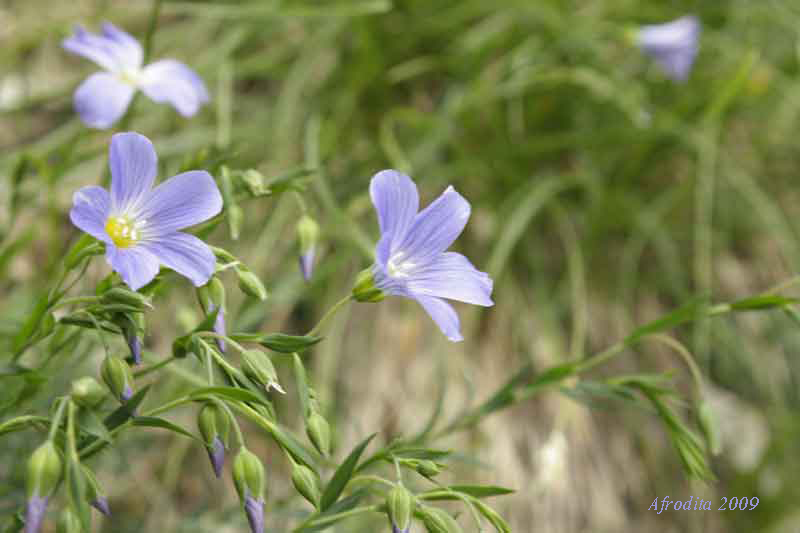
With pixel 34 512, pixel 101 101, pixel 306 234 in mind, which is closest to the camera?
pixel 34 512

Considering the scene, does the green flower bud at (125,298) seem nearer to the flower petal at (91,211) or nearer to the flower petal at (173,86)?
the flower petal at (91,211)

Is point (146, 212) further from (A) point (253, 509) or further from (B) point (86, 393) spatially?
(A) point (253, 509)

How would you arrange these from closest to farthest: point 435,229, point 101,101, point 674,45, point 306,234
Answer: point 435,229, point 306,234, point 101,101, point 674,45

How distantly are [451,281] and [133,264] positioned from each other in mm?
312

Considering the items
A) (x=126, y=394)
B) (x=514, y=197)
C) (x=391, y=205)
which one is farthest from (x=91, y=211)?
(x=514, y=197)

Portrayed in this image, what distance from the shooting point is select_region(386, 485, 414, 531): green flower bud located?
2.46 feet

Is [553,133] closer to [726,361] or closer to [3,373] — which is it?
[726,361]

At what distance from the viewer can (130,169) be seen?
806 mm

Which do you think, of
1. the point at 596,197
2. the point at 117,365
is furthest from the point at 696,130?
the point at 117,365

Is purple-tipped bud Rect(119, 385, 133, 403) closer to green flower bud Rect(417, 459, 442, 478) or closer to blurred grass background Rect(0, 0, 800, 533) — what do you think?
green flower bud Rect(417, 459, 442, 478)

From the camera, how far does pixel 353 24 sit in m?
1.96

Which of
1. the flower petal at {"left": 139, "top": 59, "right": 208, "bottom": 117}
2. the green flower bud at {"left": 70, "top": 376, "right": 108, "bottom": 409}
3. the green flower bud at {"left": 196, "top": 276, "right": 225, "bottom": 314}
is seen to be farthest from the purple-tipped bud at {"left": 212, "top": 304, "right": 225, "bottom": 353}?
the flower petal at {"left": 139, "top": 59, "right": 208, "bottom": 117}

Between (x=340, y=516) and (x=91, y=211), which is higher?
(x=91, y=211)

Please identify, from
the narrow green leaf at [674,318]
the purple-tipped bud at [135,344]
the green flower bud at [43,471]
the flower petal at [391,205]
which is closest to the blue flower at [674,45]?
the narrow green leaf at [674,318]
